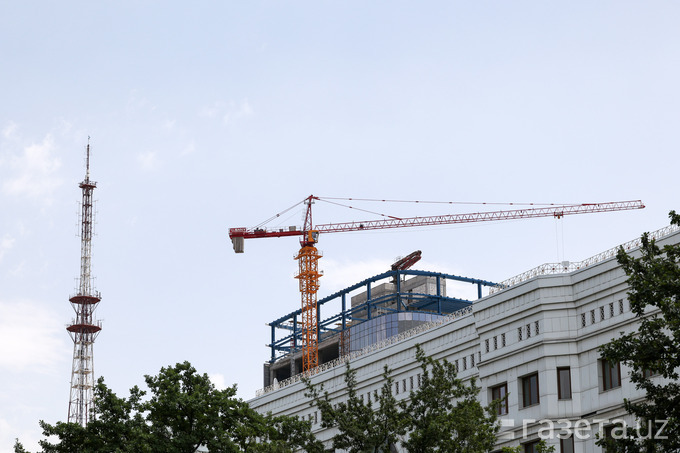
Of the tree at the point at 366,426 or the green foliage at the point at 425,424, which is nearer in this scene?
the green foliage at the point at 425,424

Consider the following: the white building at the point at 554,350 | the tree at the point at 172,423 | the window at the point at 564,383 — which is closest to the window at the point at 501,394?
the white building at the point at 554,350

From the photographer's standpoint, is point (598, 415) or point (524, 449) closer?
point (598, 415)

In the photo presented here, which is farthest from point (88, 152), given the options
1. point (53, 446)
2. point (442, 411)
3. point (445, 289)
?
point (442, 411)

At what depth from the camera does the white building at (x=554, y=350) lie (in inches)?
3039

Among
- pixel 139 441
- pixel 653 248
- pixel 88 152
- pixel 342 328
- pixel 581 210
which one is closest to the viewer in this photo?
pixel 653 248

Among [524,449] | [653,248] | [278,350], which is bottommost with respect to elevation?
[524,449]

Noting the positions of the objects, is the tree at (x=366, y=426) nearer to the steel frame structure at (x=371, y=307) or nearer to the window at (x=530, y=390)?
the window at (x=530, y=390)

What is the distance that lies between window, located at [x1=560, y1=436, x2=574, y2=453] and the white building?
0.07 metres

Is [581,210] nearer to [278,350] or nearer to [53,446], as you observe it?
[278,350]

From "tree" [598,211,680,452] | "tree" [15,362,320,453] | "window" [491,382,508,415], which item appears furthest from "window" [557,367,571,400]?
"tree" [598,211,680,452]

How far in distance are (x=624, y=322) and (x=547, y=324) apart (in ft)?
21.3

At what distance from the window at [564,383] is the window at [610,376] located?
2.88m

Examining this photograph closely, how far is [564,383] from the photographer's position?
263ft

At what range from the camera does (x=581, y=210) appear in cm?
Answer: 18612
